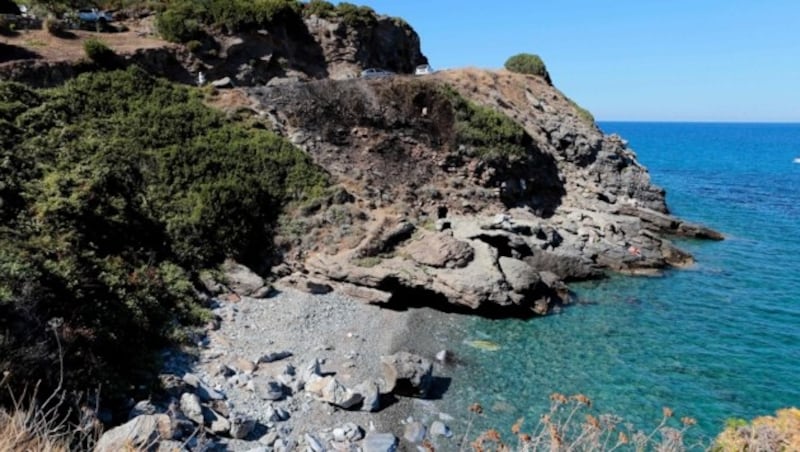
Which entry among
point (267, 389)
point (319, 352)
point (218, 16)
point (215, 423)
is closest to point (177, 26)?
point (218, 16)

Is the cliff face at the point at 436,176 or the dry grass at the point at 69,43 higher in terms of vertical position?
the dry grass at the point at 69,43

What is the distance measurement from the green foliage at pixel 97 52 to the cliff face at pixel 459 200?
8445mm

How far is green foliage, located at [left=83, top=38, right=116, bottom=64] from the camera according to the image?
3053 centimetres

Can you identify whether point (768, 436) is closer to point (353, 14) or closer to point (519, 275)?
point (519, 275)

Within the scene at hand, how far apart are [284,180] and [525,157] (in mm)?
17413

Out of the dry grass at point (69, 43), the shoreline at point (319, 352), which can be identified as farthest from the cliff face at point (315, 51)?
the shoreline at point (319, 352)

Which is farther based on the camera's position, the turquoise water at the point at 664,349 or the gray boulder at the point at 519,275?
the gray boulder at the point at 519,275

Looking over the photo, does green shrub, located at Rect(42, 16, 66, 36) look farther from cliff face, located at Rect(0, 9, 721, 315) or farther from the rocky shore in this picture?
the rocky shore

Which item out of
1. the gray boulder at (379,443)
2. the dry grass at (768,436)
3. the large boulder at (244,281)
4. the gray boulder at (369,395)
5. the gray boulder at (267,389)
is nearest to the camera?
the dry grass at (768,436)

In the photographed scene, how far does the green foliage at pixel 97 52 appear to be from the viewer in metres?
30.5

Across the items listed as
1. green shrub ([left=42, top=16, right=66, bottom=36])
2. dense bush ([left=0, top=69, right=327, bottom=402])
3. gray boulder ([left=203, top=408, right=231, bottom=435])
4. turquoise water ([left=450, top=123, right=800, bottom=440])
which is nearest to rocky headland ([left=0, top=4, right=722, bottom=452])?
gray boulder ([left=203, top=408, right=231, bottom=435])

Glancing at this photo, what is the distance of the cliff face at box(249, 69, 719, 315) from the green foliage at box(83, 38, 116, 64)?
8.45m

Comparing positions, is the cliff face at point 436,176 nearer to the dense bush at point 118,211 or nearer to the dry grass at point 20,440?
the dense bush at point 118,211

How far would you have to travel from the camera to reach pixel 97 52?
30.8 m
